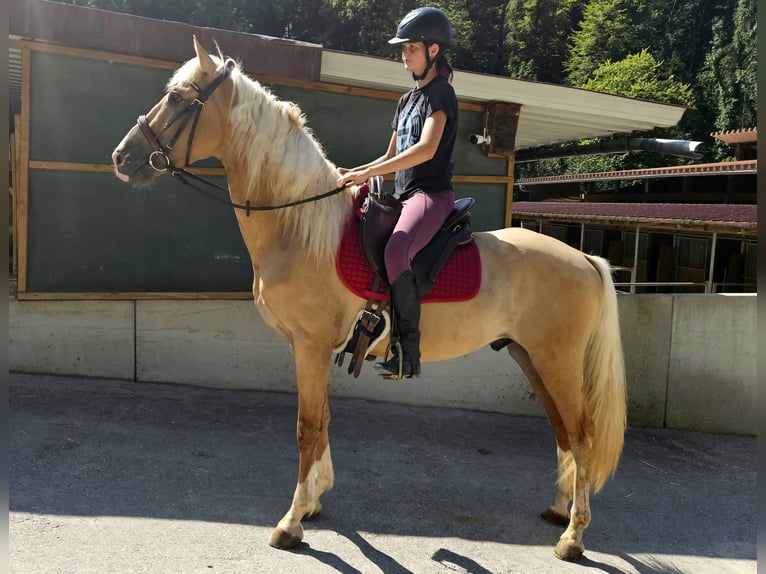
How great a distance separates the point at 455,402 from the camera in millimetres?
5746

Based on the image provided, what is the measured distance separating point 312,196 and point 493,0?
4787 centimetres

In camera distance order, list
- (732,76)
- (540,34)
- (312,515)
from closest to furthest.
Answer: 1. (312,515)
2. (732,76)
3. (540,34)

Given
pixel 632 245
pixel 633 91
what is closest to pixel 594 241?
pixel 632 245

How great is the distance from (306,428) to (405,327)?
2.67ft

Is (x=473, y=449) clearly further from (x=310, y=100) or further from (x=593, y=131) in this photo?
(x=593, y=131)

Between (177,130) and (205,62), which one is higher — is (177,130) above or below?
below

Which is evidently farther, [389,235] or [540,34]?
[540,34]

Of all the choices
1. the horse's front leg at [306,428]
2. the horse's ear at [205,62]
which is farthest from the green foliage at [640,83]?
the horse's front leg at [306,428]

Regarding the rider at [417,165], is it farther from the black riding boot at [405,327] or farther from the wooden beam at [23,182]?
the wooden beam at [23,182]

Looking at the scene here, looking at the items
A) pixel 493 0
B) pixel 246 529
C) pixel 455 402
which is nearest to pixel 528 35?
pixel 493 0

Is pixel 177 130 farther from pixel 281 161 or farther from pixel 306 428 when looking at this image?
pixel 306 428

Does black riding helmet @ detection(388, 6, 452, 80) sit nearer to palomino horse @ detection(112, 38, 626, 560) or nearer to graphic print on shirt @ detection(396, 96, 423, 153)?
graphic print on shirt @ detection(396, 96, 423, 153)

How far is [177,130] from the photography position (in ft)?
9.55

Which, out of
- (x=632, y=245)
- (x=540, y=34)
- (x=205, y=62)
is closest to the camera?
(x=205, y=62)
